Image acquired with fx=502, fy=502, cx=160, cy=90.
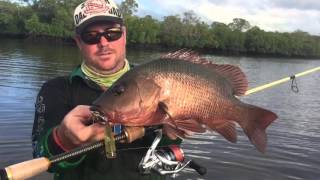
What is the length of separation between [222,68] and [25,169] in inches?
60.5

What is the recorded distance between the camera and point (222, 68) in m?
3.64

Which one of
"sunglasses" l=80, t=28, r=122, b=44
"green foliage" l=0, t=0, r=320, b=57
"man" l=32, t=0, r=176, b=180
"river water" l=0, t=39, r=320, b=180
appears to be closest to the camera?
"man" l=32, t=0, r=176, b=180

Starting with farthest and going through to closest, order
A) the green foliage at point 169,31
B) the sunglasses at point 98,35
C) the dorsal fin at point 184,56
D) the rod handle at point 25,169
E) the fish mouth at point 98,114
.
Result: the green foliage at point 169,31
the sunglasses at point 98,35
the dorsal fin at point 184,56
the rod handle at point 25,169
the fish mouth at point 98,114

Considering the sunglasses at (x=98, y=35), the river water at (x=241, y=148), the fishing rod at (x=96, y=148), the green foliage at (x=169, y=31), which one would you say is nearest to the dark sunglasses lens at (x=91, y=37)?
the sunglasses at (x=98, y=35)

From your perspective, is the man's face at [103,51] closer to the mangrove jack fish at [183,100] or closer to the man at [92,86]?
the man at [92,86]

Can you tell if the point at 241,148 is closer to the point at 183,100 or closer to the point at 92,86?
the point at 92,86

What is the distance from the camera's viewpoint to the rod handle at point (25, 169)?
317 cm

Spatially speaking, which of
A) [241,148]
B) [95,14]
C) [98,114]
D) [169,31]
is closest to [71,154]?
[98,114]

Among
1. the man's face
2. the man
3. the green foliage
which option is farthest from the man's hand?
the green foliage

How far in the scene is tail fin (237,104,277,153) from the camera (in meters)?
3.54

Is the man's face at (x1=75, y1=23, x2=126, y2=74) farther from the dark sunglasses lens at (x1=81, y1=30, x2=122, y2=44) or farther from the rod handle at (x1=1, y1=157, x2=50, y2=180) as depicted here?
the rod handle at (x1=1, y1=157, x2=50, y2=180)

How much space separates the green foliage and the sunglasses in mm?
118050

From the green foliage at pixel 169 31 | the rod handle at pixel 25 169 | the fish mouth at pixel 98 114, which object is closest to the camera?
the fish mouth at pixel 98 114

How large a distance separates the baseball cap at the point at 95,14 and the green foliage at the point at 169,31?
387 feet
